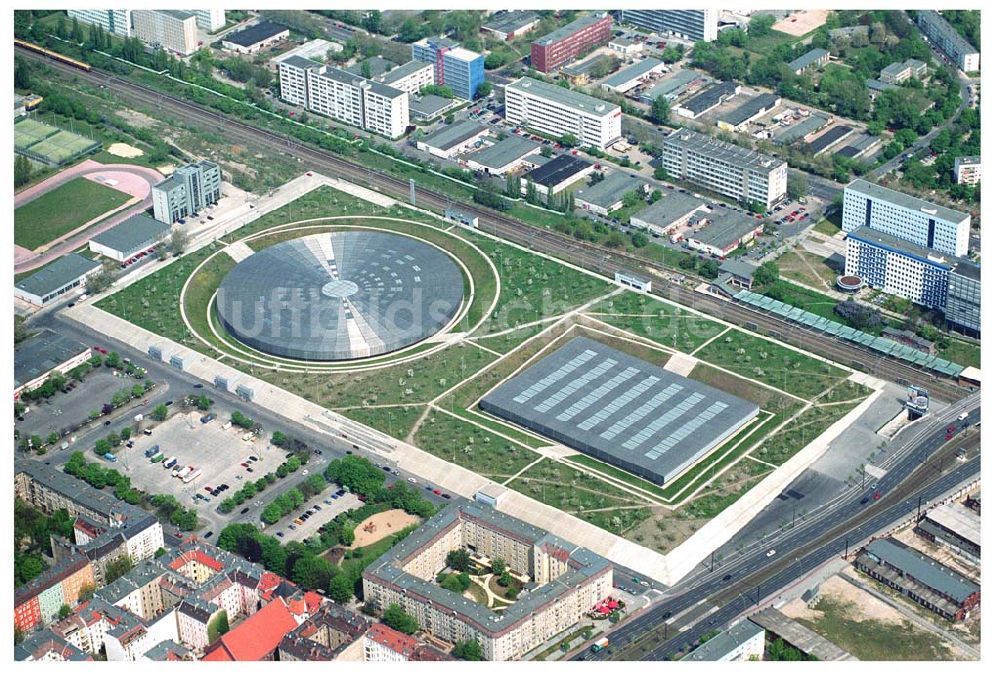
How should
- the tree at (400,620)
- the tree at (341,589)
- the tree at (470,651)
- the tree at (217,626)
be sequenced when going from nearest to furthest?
1. the tree at (470,651)
2. the tree at (217,626)
3. the tree at (400,620)
4. the tree at (341,589)

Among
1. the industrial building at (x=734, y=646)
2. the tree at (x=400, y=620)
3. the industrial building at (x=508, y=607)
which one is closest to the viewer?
the industrial building at (x=734, y=646)

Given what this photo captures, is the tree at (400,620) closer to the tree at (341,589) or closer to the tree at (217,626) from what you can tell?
the tree at (341,589)

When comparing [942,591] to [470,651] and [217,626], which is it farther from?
[217,626]

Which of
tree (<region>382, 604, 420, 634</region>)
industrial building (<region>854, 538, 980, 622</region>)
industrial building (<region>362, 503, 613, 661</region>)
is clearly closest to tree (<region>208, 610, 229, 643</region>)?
industrial building (<region>362, 503, 613, 661</region>)

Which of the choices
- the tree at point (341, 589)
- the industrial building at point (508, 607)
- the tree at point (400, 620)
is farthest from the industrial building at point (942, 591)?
the tree at point (341, 589)

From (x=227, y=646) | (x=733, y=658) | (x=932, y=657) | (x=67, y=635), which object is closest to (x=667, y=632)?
(x=733, y=658)

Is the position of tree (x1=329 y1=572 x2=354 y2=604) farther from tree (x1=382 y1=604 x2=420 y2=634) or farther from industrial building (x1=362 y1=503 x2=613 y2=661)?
tree (x1=382 y1=604 x2=420 y2=634)

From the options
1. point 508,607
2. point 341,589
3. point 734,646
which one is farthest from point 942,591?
point 341,589
